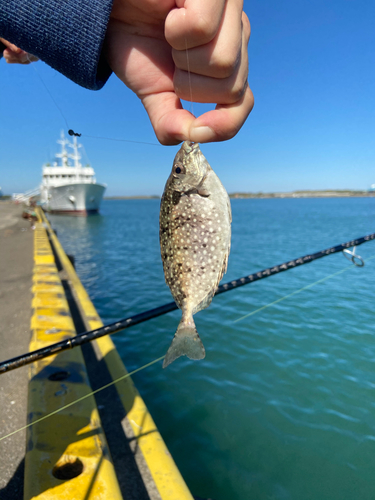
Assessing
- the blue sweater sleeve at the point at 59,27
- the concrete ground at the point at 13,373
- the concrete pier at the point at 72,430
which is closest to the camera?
the blue sweater sleeve at the point at 59,27

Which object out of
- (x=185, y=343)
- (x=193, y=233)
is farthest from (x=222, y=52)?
(x=185, y=343)

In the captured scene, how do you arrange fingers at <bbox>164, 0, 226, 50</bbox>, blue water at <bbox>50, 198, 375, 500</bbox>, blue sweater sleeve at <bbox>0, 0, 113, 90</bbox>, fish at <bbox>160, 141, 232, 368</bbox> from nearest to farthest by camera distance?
fingers at <bbox>164, 0, 226, 50</bbox> → blue sweater sleeve at <bbox>0, 0, 113, 90</bbox> → fish at <bbox>160, 141, 232, 368</bbox> → blue water at <bbox>50, 198, 375, 500</bbox>

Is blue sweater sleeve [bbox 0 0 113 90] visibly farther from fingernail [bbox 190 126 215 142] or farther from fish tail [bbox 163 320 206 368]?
fish tail [bbox 163 320 206 368]

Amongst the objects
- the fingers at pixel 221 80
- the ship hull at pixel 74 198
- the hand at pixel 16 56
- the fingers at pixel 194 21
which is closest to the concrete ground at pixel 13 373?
the fingers at pixel 221 80

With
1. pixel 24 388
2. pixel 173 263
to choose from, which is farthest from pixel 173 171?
pixel 24 388

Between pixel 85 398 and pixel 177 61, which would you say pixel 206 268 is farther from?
pixel 85 398

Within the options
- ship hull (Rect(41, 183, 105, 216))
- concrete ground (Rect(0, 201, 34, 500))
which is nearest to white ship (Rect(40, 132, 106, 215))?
ship hull (Rect(41, 183, 105, 216))

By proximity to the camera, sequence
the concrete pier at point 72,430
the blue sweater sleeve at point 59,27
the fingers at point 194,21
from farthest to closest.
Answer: the concrete pier at point 72,430 → the blue sweater sleeve at point 59,27 → the fingers at point 194,21

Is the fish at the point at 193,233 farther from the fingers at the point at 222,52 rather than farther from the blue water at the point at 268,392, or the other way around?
the blue water at the point at 268,392
